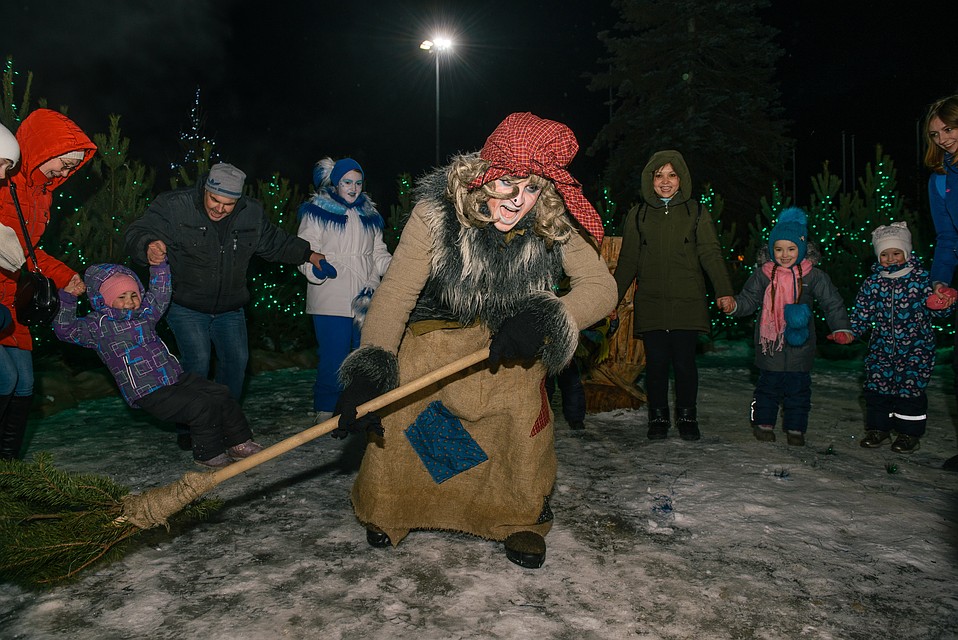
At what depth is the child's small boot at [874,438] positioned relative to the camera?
4953 mm

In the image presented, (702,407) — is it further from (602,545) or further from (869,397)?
(602,545)

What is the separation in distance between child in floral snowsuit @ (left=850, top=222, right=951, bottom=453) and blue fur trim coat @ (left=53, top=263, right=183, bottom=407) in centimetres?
Result: 480

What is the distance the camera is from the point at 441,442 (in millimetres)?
3066

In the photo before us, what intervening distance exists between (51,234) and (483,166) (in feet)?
16.7

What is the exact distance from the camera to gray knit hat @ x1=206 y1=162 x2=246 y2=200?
171 inches

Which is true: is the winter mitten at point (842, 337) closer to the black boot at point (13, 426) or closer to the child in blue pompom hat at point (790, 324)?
the child in blue pompom hat at point (790, 324)

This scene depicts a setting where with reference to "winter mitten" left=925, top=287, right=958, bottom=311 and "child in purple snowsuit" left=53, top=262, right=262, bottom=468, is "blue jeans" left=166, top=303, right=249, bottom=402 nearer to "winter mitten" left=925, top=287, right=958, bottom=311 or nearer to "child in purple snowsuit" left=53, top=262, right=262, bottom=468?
"child in purple snowsuit" left=53, top=262, right=262, bottom=468

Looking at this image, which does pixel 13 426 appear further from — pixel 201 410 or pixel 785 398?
pixel 785 398

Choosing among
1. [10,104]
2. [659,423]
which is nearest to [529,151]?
[659,423]

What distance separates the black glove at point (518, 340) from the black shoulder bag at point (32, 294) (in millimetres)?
2417

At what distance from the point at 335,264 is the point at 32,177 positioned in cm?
222

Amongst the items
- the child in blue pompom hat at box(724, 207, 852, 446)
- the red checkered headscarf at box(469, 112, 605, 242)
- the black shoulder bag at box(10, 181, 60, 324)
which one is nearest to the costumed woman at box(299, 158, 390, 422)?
the black shoulder bag at box(10, 181, 60, 324)

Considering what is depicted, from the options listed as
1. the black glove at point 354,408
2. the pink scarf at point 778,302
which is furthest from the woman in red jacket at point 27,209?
the pink scarf at point 778,302

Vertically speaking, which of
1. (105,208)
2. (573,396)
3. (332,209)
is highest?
(105,208)
